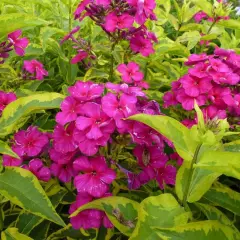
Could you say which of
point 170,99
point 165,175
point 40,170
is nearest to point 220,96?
point 170,99

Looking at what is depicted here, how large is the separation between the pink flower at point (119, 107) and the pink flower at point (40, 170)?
1.02ft

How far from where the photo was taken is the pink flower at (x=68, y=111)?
1140mm

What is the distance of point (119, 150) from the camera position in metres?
1.25

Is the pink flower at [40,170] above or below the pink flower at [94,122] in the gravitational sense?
below

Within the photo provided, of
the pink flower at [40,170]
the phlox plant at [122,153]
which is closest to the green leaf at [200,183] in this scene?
the phlox plant at [122,153]

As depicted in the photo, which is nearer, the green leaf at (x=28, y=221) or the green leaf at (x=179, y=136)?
the green leaf at (x=179, y=136)

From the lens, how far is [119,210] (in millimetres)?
1125

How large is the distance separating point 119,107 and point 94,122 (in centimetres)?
8

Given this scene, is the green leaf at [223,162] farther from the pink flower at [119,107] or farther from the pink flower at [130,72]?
the pink flower at [130,72]

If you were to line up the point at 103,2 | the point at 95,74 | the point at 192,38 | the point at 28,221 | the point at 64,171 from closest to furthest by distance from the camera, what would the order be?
the point at 64,171, the point at 28,221, the point at 103,2, the point at 95,74, the point at 192,38

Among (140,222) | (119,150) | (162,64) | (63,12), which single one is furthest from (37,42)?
(140,222)

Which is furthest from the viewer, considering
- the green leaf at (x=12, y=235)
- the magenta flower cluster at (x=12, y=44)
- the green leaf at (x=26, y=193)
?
the magenta flower cluster at (x=12, y=44)

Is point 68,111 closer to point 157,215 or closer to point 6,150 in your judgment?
point 6,150

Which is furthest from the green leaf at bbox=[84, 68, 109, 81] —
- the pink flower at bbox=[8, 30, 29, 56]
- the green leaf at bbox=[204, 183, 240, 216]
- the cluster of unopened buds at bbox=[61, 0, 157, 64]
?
the green leaf at bbox=[204, 183, 240, 216]
